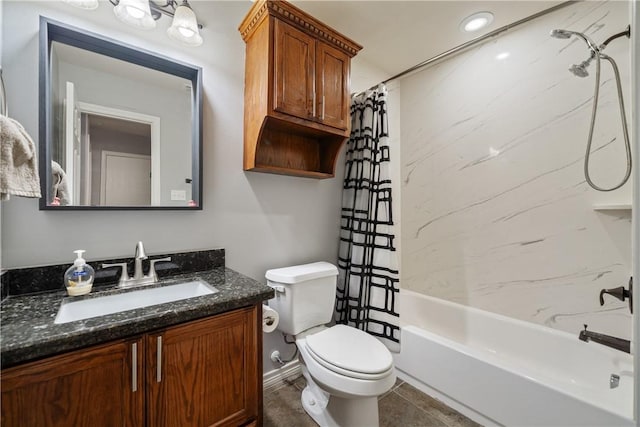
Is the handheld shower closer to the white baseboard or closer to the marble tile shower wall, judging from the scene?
the marble tile shower wall

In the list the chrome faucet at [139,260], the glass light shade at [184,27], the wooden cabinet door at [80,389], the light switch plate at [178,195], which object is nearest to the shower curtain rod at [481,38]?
the glass light shade at [184,27]

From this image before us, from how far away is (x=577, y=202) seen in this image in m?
1.56

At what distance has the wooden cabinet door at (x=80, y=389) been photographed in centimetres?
67

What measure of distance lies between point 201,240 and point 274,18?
1247 mm

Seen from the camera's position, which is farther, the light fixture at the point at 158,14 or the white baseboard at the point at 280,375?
the white baseboard at the point at 280,375

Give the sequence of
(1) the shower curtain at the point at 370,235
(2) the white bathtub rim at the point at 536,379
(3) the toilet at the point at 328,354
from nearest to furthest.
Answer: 1. (2) the white bathtub rim at the point at 536,379
2. (3) the toilet at the point at 328,354
3. (1) the shower curtain at the point at 370,235

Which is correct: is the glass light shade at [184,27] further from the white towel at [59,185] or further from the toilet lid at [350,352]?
the toilet lid at [350,352]

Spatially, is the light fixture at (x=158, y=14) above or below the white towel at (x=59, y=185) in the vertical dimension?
above

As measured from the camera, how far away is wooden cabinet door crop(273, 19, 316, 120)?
136cm

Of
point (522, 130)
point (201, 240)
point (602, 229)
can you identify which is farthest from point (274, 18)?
point (602, 229)

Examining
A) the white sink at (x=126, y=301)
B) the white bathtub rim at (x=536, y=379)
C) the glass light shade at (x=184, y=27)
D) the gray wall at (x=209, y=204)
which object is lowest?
the white bathtub rim at (x=536, y=379)

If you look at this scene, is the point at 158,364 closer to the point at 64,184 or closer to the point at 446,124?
the point at 64,184

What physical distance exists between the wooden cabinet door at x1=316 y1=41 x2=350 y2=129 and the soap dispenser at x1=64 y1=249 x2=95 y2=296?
4.34 ft

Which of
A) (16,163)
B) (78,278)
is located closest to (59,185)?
(16,163)
